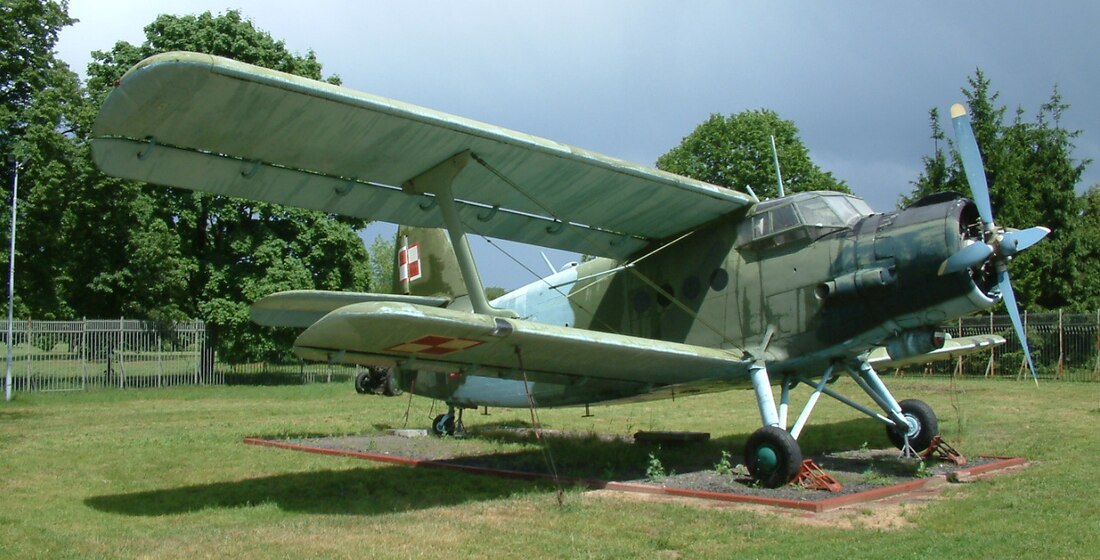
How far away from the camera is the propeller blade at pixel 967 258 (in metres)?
7.59

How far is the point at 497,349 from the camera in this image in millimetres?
7457

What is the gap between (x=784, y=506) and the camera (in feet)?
23.7

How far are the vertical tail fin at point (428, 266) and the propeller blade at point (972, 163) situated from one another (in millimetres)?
7772

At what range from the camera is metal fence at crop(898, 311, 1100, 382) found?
25.7 metres

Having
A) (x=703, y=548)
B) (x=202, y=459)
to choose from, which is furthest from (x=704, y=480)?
(x=202, y=459)

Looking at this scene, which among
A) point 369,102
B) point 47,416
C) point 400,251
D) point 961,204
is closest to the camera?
→ point 369,102

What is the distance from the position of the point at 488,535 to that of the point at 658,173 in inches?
170

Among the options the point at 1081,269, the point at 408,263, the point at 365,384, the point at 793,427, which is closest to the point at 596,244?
the point at 793,427

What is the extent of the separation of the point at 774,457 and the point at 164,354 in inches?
928

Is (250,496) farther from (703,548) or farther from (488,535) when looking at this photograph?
(703,548)

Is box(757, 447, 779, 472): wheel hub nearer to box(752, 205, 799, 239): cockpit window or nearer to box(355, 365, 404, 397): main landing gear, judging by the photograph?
box(752, 205, 799, 239): cockpit window

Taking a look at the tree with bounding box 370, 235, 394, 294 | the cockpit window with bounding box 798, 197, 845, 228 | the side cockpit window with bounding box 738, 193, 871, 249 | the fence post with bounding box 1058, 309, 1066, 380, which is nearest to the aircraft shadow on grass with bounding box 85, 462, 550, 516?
the side cockpit window with bounding box 738, 193, 871, 249

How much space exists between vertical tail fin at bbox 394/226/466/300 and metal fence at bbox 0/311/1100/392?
49.7ft

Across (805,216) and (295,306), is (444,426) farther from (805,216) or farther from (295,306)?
(805,216)
